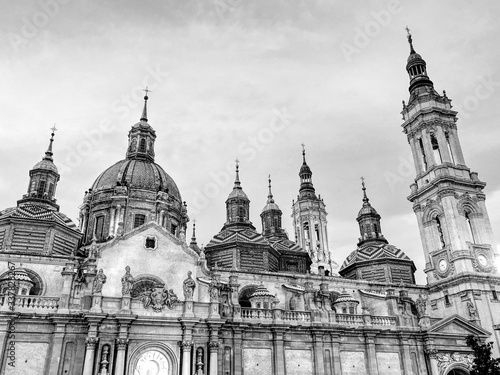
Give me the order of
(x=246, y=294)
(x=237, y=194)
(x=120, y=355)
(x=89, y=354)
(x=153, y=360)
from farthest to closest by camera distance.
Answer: (x=237, y=194) < (x=246, y=294) < (x=153, y=360) < (x=120, y=355) < (x=89, y=354)

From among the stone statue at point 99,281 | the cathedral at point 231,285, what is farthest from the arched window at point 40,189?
the stone statue at point 99,281

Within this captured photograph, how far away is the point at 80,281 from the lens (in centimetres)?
2912

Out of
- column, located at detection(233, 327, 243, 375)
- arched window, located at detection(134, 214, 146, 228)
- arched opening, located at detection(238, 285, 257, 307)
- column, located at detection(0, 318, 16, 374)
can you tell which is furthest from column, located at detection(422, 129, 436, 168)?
column, located at detection(0, 318, 16, 374)

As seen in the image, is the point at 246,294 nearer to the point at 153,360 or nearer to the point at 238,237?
the point at 238,237

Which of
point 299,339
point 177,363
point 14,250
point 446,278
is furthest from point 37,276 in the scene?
point 446,278

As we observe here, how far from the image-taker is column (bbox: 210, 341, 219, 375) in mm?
27659

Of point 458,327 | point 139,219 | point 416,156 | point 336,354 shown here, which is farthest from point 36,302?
point 416,156

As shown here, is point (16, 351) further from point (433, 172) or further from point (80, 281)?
point (433, 172)

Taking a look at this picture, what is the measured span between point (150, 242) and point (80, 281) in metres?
5.17

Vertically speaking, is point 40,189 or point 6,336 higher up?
point 40,189

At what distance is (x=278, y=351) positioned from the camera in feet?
100

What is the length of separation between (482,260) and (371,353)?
54.3 feet

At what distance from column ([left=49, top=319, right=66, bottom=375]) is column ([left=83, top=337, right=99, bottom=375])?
1.61 meters

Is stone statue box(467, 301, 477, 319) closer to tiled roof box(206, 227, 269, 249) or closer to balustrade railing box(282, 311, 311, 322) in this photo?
balustrade railing box(282, 311, 311, 322)
